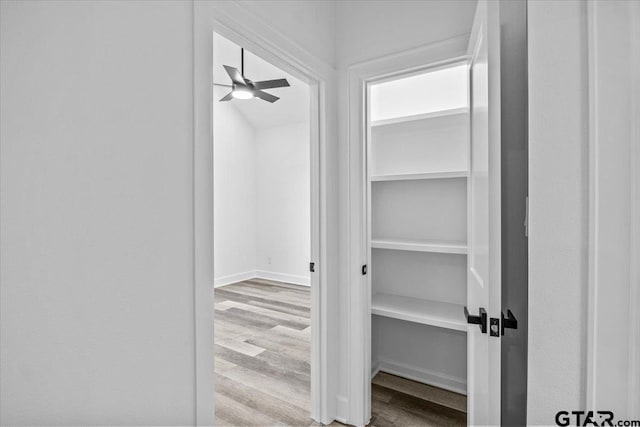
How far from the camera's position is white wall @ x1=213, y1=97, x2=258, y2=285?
5.04m

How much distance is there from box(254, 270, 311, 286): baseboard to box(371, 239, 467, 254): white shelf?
293 cm

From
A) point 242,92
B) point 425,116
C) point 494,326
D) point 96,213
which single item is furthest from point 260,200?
point 494,326

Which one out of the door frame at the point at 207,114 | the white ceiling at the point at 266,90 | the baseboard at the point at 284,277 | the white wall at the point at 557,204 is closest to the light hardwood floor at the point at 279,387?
the door frame at the point at 207,114

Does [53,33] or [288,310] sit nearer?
[53,33]

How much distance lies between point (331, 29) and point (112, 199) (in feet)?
5.40

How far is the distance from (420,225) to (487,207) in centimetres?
141

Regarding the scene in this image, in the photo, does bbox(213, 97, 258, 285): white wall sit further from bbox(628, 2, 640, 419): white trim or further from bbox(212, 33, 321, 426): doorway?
bbox(628, 2, 640, 419): white trim

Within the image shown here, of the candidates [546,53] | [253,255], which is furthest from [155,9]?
[253,255]

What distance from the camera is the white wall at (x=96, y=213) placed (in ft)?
2.32

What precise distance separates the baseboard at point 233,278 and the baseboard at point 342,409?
11.3 feet

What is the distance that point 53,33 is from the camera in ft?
2.46

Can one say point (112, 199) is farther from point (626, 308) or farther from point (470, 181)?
point (470, 181)

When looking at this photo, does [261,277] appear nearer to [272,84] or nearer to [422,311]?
[272,84]

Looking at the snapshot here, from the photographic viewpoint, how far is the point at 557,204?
0.83 m
